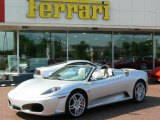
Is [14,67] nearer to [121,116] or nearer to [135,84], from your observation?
[135,84]

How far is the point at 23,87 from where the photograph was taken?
8.81m

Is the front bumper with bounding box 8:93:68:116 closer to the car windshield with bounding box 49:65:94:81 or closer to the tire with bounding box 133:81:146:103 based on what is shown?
the car windshield with bounding box 49:65:94:81

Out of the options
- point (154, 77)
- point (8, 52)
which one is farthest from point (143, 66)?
point (8, 52)

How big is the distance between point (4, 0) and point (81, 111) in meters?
9.12

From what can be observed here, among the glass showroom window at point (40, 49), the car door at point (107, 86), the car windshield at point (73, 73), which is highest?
the glass showroom window at point (40, 49)

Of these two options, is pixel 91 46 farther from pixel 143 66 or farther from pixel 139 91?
pixel 139 91

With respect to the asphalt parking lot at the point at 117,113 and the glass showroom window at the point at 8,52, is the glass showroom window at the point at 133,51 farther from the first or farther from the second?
the asphalt parking lot at the point at 117,113

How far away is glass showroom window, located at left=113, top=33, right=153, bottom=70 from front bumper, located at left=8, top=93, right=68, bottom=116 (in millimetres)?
12184

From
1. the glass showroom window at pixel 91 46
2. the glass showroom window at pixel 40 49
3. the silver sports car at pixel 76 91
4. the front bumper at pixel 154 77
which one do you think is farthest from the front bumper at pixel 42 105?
the glass showroom window at pixel 91 46

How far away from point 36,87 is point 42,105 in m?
0.73

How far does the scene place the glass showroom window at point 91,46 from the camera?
63.1ft

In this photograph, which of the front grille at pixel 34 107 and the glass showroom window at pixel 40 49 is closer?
the front grille at pixel 34 107

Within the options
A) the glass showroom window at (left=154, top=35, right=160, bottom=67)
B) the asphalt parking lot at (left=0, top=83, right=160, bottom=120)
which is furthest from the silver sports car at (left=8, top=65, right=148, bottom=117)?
the glass showroom window at (left=154, top=35, right=160, bottom=67)

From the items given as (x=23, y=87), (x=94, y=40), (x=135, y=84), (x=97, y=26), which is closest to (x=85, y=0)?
(x=97, y=26)
